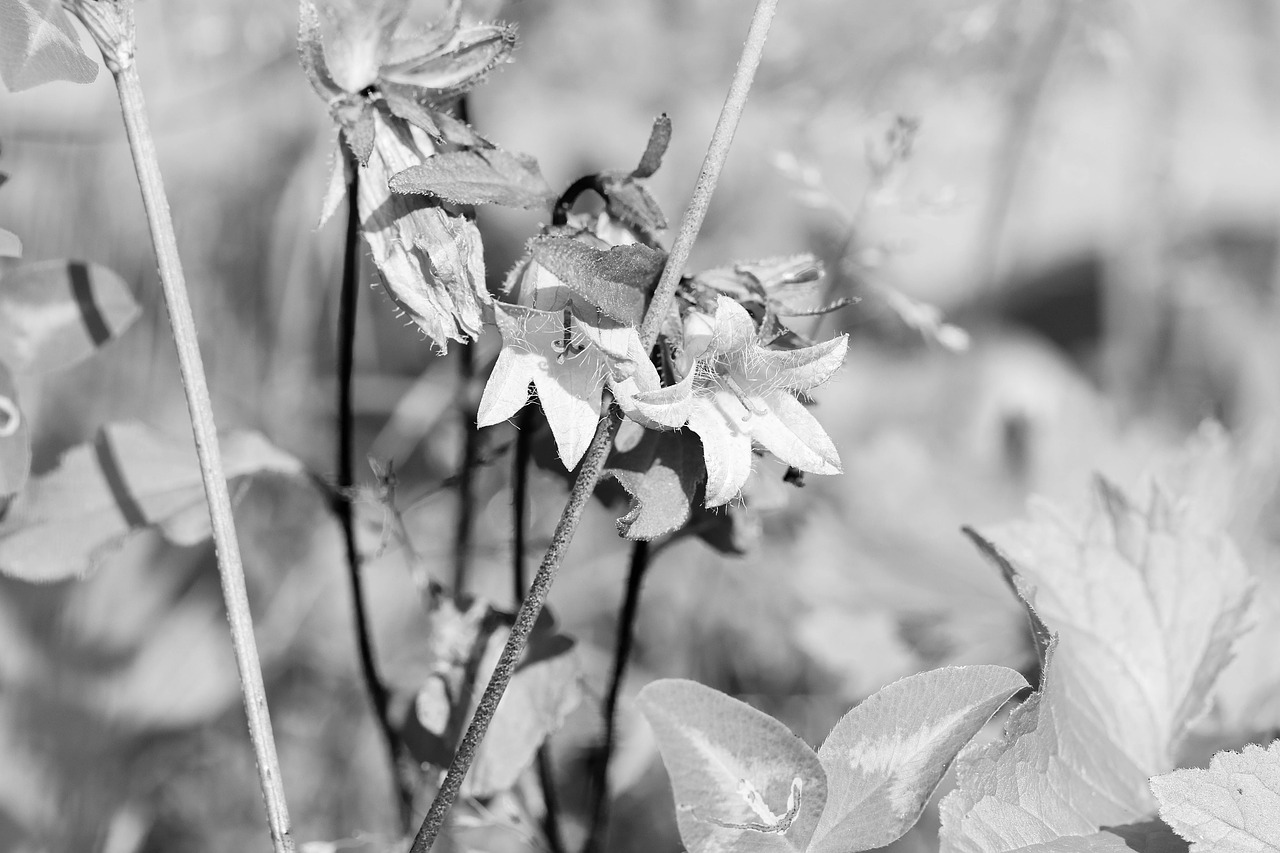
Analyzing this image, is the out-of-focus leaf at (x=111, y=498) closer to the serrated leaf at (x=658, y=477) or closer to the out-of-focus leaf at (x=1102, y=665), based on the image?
the serrated leaf at (x=658, y=477)

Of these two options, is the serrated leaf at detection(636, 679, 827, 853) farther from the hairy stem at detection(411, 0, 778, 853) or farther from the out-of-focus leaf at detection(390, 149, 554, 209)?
the out-of-focus leaf at detection(390, 149, 554, 209)

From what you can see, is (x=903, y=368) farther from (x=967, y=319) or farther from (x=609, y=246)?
(x=609, y=246)

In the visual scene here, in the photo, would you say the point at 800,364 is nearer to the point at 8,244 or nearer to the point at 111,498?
the point at 8,244

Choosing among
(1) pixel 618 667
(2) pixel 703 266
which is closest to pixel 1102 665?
(1) pixel 618 667

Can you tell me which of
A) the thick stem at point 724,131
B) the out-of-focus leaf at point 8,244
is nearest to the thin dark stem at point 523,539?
the thick stem at point 724,131

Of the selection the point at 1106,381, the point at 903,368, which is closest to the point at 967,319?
the point at 903,368
